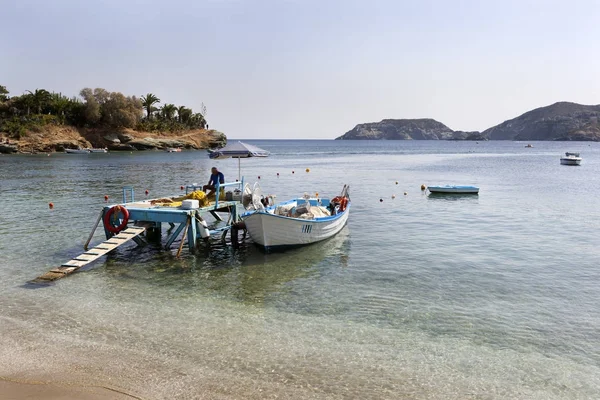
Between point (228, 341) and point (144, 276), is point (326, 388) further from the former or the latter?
point (144, 276)

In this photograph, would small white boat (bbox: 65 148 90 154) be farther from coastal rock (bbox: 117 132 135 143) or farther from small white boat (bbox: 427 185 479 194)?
small white boat (bbox: 427 185 479 194)

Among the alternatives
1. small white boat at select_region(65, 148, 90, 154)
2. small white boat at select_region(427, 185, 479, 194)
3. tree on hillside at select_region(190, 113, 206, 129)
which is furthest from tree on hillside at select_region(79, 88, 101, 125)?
small white boat at select_region(427, 185, 479, 194)

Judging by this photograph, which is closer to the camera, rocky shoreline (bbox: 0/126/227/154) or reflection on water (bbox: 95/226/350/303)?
reflection on water (bbox: 95/226/350/303)

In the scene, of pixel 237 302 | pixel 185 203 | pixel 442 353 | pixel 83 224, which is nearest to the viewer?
pixel 442 353

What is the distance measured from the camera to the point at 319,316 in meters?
12.1

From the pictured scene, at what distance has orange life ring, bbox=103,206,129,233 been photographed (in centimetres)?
1831

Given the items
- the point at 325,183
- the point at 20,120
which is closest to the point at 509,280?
the point at 325,183

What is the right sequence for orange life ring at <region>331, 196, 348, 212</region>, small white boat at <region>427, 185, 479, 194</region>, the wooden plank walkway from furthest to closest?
small white boat at <region>427, 185, 479, 194</region>, orange life ring at <region>331, 196, 348, 212</region>, the wooden plank walkway

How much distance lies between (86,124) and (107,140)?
283 inches

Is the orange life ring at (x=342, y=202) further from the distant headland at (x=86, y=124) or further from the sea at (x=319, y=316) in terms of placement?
the distant headland at (x=86, y=124)

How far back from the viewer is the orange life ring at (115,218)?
1831 cm

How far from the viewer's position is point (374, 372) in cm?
911

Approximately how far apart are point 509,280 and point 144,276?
12.3m

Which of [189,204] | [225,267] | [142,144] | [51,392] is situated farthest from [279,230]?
[142,144]
